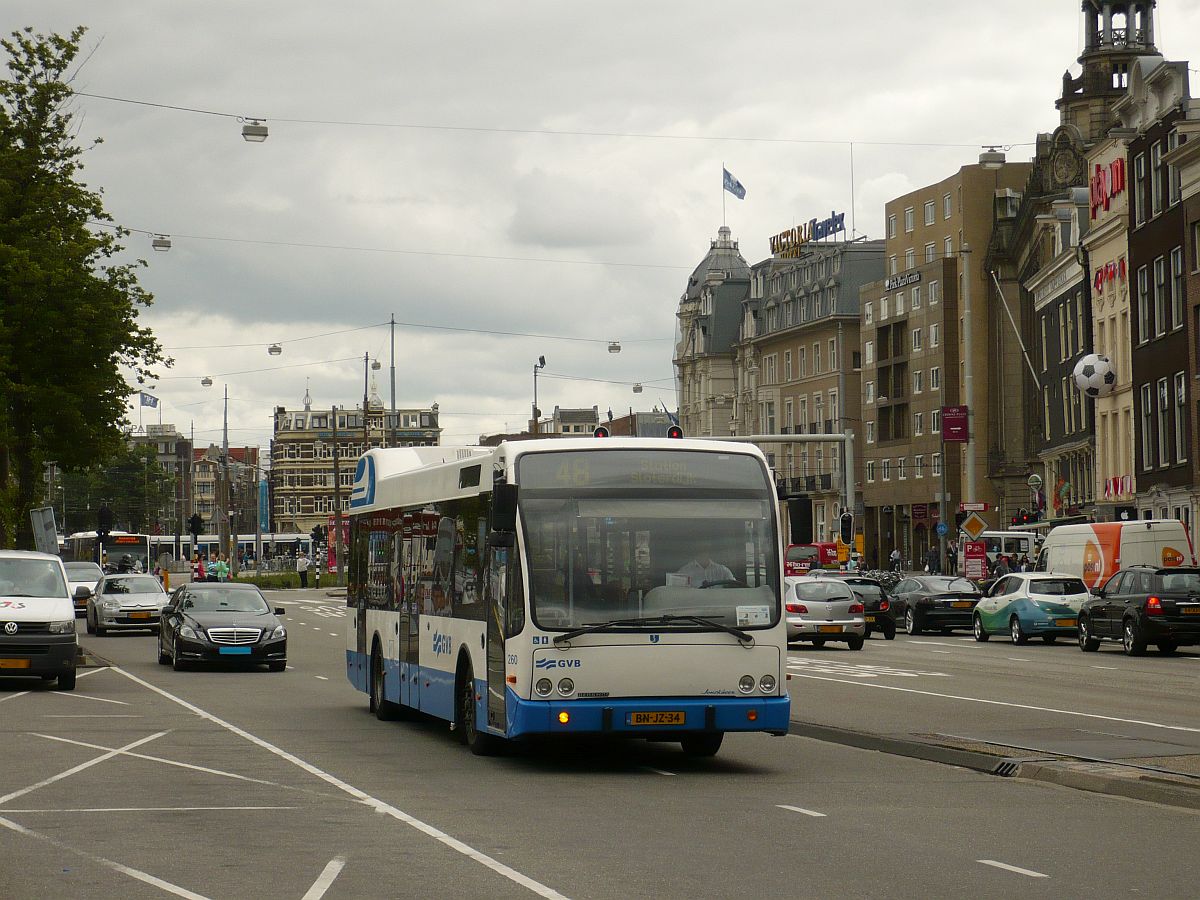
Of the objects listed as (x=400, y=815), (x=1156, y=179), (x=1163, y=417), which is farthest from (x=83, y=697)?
(x=1156, y=179)

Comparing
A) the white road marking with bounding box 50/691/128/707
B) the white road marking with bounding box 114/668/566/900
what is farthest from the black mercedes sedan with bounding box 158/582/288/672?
the white road marking with bounding box 114/668/566/900

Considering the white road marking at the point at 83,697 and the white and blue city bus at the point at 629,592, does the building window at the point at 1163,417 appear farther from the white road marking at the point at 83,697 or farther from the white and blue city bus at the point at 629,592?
the white and blue city bus at the point at 629,592

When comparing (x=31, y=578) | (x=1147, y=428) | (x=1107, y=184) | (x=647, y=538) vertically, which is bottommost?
(x=31, y=578)

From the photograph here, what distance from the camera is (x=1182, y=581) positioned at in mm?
34656

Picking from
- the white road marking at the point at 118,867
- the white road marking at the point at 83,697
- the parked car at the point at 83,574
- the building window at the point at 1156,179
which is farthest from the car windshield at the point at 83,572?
the white road marking at the point at 118,867

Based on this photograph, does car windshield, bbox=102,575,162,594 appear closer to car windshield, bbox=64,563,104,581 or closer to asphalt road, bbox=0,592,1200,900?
car windshield, bbox=64,563,104,581

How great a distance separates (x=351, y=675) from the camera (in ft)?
76.9

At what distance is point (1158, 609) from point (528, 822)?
24.6 meters

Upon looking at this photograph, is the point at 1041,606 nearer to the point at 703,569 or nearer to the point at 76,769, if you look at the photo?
the point at 703,569

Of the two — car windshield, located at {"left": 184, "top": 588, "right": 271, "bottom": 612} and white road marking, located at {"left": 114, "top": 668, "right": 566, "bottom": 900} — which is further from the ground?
car windshield, located at {"left": 184, "top": 588, "right": 271, "bottom": 612}

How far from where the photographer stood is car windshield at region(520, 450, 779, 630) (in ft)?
50.0

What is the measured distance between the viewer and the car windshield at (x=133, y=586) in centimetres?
4744

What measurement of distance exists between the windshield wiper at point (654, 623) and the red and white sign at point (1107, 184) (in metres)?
48.9

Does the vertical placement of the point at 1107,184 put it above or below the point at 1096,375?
above
